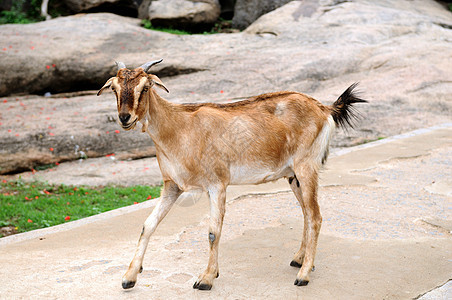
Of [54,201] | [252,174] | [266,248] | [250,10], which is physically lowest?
[54,201]

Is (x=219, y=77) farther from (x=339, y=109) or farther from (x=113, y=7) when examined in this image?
(x=339, y=109)

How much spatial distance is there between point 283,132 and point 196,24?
530 inches

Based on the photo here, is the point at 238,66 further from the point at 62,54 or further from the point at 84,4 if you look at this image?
the point at 84,4

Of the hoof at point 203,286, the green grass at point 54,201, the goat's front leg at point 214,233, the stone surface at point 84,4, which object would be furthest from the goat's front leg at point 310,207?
the stone surface at point 84,4

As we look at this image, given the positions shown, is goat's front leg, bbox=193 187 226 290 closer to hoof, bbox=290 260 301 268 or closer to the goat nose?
hoof, bbox=290 260 301 268

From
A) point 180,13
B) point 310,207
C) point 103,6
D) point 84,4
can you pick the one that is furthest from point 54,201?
point 103,6

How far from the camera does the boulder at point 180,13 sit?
17.2m

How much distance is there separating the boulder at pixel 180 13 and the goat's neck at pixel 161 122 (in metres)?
13.0

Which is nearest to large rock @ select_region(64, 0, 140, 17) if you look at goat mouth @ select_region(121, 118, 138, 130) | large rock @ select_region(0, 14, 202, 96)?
large rock @ select_region(0, 14, 202, 96)

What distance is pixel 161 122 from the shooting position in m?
4.71

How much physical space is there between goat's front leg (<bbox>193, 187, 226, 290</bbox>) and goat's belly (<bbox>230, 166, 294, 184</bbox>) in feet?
0.78

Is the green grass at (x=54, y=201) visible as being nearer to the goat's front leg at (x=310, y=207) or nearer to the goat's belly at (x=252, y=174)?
the goat's belly at (x=252, y=174)

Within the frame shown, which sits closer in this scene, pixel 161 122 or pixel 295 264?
pixel 161 122

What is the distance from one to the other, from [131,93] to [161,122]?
1.65 feet
